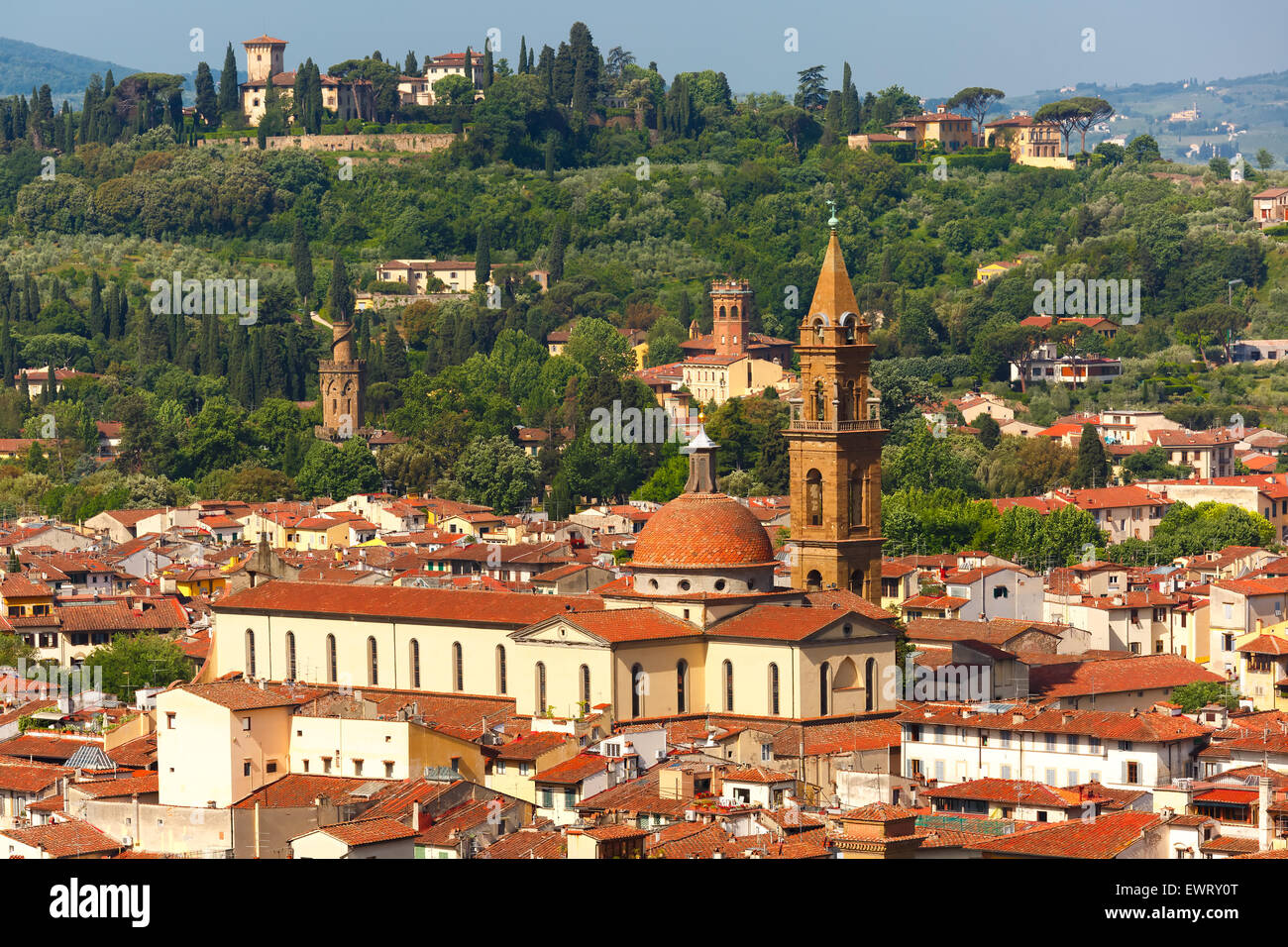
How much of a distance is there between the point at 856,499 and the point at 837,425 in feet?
4.25

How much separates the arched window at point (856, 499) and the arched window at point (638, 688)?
10533 mm

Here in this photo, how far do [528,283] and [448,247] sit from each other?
23.1 ft

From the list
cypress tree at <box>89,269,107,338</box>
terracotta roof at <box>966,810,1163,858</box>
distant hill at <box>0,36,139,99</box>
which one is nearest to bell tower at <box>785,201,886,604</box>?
terracotta roof at <box>966,810,1163,858</box>

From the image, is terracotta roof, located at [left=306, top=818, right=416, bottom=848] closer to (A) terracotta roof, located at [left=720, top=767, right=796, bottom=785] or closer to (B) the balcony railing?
(A) terracotta roof, located at [left=720, top=767, right=796, bottom=785]

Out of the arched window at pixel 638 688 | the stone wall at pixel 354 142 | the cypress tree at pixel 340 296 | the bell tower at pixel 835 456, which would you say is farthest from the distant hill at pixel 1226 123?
the arched window at pixel 638 688

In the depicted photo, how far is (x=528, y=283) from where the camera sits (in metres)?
106

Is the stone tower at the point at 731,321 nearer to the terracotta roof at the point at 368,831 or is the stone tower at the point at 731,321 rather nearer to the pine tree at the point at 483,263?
the pine tree at the point at 483,263

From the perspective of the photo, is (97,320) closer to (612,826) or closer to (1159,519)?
(1159,519)

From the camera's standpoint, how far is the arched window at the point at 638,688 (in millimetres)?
34312

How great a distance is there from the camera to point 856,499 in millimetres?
44375

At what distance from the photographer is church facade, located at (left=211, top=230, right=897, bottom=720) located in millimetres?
34375

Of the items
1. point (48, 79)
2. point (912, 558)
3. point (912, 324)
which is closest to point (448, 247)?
point (912, 324)

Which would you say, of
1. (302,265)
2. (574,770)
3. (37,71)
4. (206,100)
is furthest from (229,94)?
(574,770)
